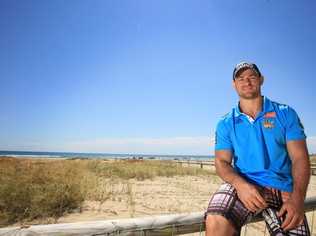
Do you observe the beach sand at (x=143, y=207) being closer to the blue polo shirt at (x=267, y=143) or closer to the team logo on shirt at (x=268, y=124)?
the blue polo shirt at (x=267, y=143)

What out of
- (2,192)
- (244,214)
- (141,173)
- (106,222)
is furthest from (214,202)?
(141,173)

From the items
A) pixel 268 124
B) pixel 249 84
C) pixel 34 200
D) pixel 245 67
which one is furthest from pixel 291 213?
pixel 34 200

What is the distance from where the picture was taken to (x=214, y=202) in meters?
1.64

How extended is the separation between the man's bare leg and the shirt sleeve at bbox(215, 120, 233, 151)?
54 centimetres

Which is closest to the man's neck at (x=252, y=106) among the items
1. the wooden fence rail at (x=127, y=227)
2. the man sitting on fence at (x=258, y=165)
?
the man sitting on fence at (x=258, y=165)

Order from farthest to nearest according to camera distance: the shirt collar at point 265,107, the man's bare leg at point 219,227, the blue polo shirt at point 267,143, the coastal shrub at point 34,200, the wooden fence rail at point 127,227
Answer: the coastal shrub at point 34,200 → the shirt collar at point 265,107 → the blue polo shirt at point 267,143 → the man's bare leg at point 219,227 → the wooden fence rail at point 127,227

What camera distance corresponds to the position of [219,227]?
1531mm

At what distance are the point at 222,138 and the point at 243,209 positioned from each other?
20.3 inches

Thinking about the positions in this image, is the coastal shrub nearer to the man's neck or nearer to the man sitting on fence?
the man sitting on fence

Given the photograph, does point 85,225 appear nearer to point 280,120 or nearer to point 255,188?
point 255,188

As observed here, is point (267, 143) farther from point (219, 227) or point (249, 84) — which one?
point (219, 227)

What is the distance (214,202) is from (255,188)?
0.26 metres

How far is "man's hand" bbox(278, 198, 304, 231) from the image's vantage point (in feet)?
5.07

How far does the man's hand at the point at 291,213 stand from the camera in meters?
1.55
